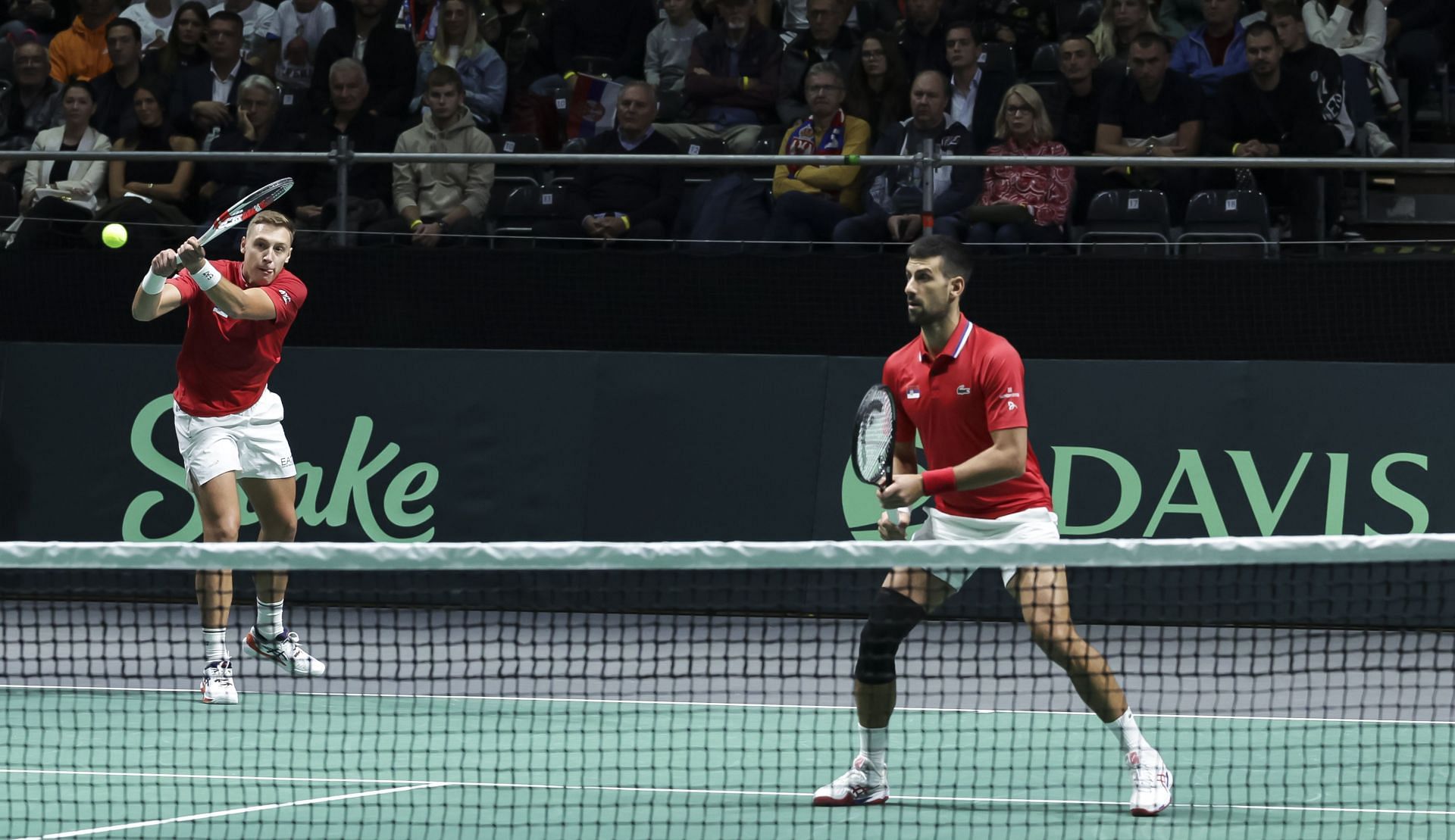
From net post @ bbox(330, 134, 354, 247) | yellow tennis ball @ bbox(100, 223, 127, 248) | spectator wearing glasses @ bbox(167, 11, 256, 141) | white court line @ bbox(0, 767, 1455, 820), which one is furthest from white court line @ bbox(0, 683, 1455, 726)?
spectator wearing glasses @ bbox(167, 11, 256, 141)

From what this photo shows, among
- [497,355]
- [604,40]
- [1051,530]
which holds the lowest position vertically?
[1051,530]

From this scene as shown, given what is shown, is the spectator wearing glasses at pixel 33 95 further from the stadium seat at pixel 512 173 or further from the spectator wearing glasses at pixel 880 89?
the spectator wearing glasses at pixel 880 89

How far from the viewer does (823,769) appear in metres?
6.21

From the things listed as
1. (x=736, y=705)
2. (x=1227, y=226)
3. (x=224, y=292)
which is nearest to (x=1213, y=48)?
(x=1227, y=226)

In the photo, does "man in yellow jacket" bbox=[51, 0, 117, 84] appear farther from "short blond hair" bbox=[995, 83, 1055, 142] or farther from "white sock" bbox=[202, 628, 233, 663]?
"white sock" bbox=[202, 628, 233, 663]

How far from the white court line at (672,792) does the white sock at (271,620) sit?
1.65m

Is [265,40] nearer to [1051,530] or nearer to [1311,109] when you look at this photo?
[1311,109]

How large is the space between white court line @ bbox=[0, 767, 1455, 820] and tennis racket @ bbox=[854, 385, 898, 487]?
929mm

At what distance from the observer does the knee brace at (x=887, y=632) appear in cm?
546

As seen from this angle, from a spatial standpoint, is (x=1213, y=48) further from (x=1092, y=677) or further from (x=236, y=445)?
(x=1092, y=677)

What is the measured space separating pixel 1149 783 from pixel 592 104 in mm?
7426

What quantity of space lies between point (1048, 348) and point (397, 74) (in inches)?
181

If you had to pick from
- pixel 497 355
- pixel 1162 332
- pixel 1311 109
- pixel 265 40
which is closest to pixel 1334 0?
pixel 1311 109

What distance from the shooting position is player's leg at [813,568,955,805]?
5469 mm
